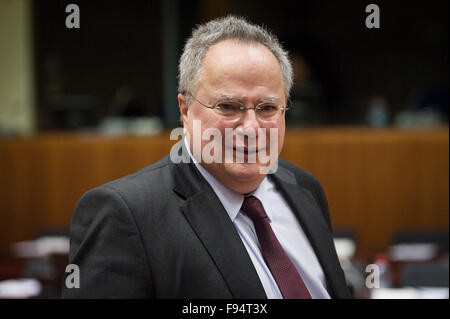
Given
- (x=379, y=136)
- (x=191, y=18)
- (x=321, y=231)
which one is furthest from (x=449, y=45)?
(x=321, y=231)

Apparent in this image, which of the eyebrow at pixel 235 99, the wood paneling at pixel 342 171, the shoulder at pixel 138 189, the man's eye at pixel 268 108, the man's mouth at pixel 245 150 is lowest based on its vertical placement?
the wood paneling at pixel 342 171

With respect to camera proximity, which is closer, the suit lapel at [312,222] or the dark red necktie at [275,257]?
the dark red necktie at [275,257]

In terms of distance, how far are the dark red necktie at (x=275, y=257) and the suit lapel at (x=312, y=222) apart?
125mm

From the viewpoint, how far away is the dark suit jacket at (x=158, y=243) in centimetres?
127

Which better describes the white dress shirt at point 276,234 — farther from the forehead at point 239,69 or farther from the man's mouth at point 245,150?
the forehead at point 239,69

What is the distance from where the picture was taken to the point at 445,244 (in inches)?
167

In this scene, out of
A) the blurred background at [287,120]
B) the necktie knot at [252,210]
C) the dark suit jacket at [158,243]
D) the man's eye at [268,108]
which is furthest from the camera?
the blurred background at [287,120]

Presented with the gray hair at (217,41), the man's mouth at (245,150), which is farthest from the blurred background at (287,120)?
the man's mouth at (245,150)

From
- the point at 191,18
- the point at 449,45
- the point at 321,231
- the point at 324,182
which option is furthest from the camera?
the point at 449,45

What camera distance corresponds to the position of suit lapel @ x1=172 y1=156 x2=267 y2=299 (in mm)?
1335

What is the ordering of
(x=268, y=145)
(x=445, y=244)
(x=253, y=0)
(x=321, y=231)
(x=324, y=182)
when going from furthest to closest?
(x=253, y=0), (x=324, y=182), (x=445, y=244), (x=321, y=231), (x=268, y=145)

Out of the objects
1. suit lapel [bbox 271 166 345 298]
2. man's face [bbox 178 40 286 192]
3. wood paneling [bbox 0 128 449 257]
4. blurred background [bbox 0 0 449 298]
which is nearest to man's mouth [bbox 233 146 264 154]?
man's face [bbox 178 40 286 192]
